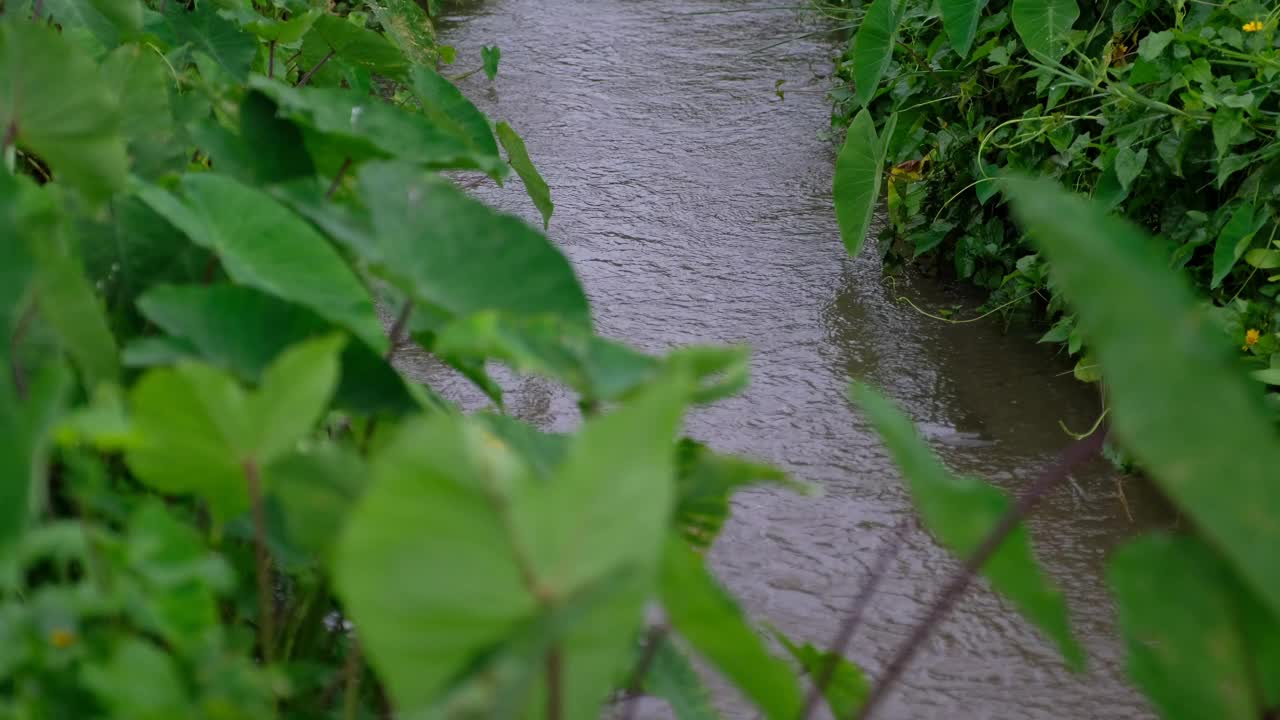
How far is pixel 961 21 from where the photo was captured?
2441 mm

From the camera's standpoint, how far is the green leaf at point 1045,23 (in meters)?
2.30

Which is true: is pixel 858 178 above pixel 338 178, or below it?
below

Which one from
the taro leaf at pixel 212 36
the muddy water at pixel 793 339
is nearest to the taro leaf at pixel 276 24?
the taro leaf at pixel 212 36

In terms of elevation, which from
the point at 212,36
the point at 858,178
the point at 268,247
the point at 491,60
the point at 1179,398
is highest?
the point at 1179,398

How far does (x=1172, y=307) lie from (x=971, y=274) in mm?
2284

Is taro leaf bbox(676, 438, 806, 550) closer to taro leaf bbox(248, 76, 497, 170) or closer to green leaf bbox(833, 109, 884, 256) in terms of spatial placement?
taro leaf bbox(248, 76, 497, 170)

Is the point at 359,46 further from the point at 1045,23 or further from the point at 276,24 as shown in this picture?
the point at 1045,23

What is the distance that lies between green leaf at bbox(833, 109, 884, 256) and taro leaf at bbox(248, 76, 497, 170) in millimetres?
1486

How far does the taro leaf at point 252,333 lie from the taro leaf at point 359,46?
642mm

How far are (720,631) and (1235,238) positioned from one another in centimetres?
160

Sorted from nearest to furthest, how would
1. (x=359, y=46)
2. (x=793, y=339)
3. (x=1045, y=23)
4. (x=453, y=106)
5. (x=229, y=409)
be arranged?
1. (x=229, y=409)
2. (x=453, y=106)
3. (x=359, y=46)
4. (x=1045, y=23)
5. (x=793, y=339)

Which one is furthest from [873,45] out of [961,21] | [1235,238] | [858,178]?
[1235,238]

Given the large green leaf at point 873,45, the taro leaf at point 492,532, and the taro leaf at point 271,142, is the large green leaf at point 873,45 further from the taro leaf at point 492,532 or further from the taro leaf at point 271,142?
the taro leaf at point 492,532

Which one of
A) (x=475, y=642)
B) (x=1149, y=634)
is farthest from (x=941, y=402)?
(x=475, y=642)
